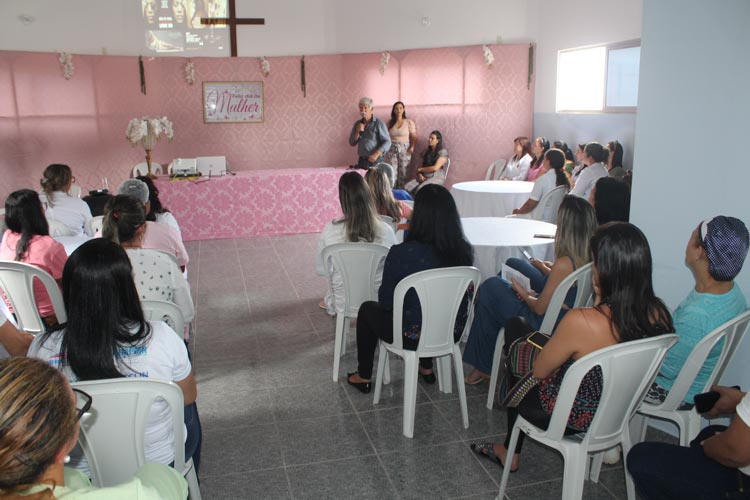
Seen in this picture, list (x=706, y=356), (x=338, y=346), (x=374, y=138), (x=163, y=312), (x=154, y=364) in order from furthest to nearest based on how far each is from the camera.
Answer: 1. (x=374, y=138)
2. (x=338, y=346)
3. (x=163, y=312)
4. (x=706, y=356)
5. (x=154, y=364)

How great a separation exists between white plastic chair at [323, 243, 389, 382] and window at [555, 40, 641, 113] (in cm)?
414

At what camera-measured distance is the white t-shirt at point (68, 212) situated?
4.49 meters

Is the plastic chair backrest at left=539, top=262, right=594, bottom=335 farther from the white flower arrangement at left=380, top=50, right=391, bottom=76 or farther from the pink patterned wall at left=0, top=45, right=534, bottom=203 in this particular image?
the white flower arrangement at left=380, top=50, right=391, bottom=76

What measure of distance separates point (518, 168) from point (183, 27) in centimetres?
474

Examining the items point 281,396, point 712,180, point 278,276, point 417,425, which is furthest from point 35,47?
point 712,180

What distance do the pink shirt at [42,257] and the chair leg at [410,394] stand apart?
6.21 ft

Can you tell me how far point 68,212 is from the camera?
4527 mm

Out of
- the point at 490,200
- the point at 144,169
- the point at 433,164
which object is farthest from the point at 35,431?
the point at 433,164

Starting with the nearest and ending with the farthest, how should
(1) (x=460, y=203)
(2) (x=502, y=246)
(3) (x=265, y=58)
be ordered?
(2) (x=502, y=246), (1) (x=460, y=203), (3) (x=265, y=58)

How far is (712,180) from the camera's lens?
267 cm

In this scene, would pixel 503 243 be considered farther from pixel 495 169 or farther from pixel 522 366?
pixel 495 169

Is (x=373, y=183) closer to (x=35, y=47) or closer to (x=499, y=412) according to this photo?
(x=499, y=412)

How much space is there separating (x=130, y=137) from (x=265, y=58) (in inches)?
90.5

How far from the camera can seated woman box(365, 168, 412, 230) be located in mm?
4511
